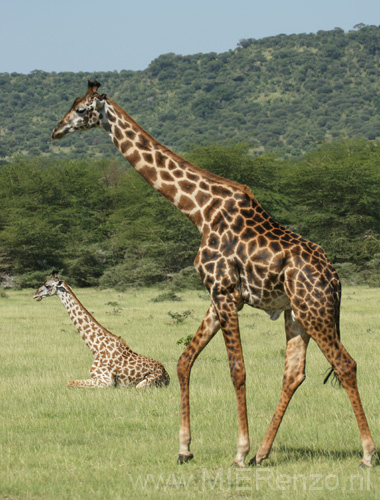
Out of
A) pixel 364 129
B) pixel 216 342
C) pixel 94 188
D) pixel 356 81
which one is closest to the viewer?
pixel 216 342

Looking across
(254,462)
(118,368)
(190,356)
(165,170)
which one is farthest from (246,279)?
(118,368)

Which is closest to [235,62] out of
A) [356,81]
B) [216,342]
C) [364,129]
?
[356,81]

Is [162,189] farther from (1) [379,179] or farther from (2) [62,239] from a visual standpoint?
(1) [379,179]

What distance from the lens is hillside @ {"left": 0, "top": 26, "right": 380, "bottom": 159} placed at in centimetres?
11669

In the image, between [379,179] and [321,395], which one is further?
[379,179]

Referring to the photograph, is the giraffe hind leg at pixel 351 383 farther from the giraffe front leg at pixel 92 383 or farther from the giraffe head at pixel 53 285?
the giraffe head at pixel 53 285

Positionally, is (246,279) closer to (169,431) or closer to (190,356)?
(190,356)

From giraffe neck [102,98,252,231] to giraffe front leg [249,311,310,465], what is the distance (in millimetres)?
1293

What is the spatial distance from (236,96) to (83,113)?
132794 mm

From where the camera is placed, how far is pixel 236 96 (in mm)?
136125

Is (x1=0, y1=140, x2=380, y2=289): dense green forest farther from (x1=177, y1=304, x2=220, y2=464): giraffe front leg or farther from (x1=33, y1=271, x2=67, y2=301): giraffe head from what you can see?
(x1=177, y1=304, x2=220, y2=464): giraffe front leg

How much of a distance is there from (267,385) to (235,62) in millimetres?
145755

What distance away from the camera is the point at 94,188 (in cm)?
5191

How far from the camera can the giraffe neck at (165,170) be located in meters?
6.50
